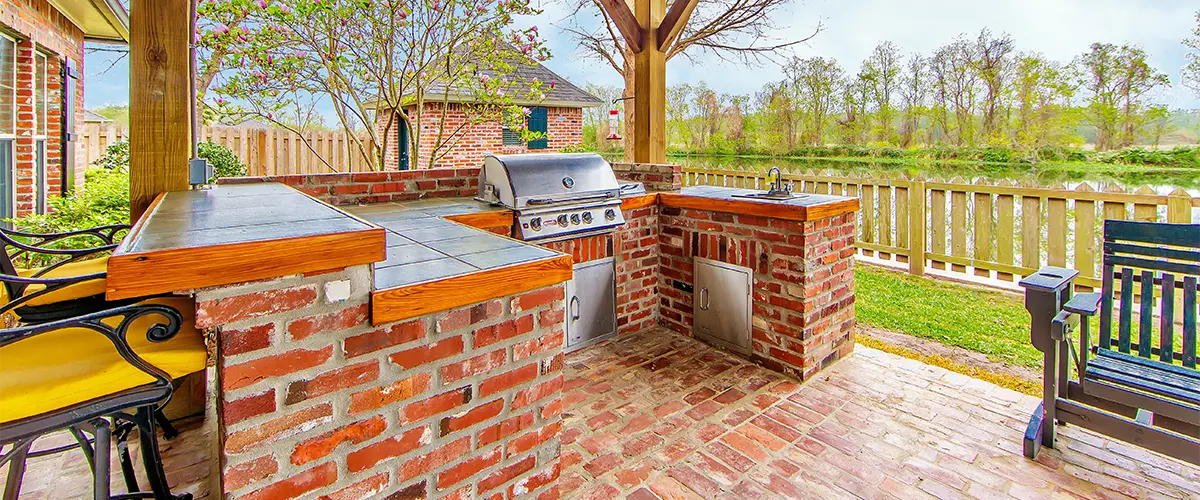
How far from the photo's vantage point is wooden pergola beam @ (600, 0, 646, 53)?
3926 millimetres

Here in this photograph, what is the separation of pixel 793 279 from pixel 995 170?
9457 mm

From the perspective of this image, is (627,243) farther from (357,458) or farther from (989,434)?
(357,458)

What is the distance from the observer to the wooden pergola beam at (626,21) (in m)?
3.93

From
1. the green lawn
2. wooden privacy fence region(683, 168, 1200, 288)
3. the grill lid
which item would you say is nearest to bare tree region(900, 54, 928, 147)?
wooden privacy fence region(683, 168, 1200, 288)

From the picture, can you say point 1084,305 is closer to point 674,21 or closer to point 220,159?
point 674,21

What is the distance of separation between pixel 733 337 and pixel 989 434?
1.30 meters

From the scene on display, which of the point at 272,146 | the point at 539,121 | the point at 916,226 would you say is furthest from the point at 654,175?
the point at 539,121

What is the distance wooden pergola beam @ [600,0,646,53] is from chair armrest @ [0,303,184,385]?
3.35 metres

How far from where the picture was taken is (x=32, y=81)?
441 centimetres

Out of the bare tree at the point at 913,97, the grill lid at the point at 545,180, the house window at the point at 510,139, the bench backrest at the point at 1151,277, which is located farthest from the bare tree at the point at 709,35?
the bench backrest at the point at 1151,277

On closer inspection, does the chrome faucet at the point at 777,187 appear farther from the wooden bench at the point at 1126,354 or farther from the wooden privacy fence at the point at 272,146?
the wooden privacy fence at the point at 272,146

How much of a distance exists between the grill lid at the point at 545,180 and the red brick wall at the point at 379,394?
1.52 meters

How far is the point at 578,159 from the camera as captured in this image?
337 centimetres

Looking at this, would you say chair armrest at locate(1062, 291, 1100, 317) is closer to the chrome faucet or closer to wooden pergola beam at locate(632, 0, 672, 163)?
the chrome faucet
